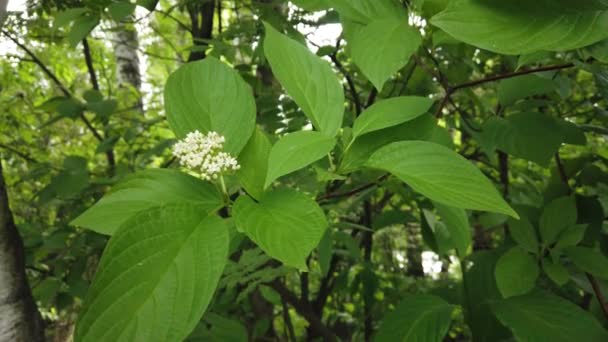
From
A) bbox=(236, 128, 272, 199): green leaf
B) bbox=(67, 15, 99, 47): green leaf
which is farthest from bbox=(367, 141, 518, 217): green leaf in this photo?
bbox=(67, 15, 99, 47): green leaf

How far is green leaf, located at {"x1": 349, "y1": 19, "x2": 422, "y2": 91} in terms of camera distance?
1.78 ft

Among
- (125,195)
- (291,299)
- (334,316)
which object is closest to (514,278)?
(125,195)

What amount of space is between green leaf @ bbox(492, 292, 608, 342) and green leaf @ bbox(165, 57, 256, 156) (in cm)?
62

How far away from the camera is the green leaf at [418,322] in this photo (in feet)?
2.57

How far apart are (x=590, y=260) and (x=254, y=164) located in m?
0.68

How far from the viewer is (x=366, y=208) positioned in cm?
183

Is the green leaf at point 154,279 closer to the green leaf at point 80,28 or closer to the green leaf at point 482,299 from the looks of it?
the green leaf at point 482,299

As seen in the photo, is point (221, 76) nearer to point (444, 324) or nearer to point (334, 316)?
point (444, 324)

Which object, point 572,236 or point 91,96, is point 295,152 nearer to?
point 572,236

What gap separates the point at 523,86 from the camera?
856 millimetres

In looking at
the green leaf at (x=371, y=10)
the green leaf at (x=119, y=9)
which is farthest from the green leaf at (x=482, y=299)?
the green leaf at (x=119, y=9)

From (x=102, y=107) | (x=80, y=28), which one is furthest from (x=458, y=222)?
(x=102, y=107)

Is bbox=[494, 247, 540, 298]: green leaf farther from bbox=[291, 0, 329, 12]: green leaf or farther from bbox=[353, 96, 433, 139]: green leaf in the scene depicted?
bbox=[291, 0, 329, 12]: green leaf

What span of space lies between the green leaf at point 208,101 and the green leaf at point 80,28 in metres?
0.61
